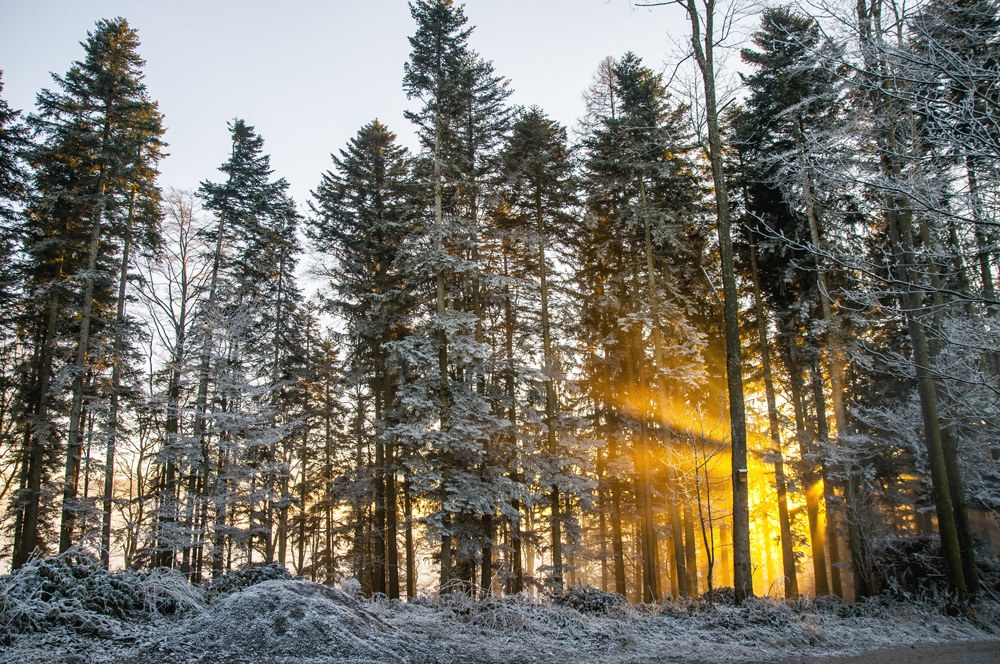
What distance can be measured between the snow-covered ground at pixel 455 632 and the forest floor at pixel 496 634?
0.6 inches

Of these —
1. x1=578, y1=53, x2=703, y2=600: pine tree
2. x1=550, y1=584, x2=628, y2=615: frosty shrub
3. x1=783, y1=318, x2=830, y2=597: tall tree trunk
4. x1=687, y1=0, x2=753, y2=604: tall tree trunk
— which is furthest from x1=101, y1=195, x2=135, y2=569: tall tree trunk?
x1=783, y1=318, x2=830, y2=597: tall tree trunk

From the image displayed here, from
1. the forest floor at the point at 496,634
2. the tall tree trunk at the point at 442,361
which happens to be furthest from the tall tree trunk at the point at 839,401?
the tall tree trunk at the point at 442,361

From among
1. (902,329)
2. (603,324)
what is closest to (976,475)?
(902,329)

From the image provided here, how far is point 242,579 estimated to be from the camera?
7.04 m

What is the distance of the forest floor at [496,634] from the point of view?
4.48 m

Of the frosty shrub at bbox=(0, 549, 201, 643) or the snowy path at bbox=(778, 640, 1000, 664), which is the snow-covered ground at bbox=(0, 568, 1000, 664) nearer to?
the frosty shrub at bbox=(0, 549, 201, 643)

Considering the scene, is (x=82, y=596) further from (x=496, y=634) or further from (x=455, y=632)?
(x=496, y=634)

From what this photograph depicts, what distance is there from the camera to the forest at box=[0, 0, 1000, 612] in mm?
13625

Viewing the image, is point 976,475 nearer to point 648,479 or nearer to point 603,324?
point 648,479

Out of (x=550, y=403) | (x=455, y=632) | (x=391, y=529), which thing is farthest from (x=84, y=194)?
(x=455, y=632)

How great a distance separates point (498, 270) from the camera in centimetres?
1841

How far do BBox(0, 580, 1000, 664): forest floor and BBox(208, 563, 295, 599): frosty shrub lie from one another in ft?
1.81

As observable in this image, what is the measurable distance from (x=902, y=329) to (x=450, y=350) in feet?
47.8

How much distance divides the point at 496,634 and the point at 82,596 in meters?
4.53
